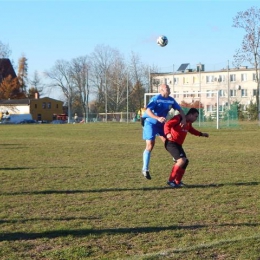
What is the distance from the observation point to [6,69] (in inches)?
3654

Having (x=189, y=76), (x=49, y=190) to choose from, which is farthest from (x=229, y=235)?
(x=189, y=76)

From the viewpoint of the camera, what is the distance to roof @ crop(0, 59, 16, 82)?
295 feet

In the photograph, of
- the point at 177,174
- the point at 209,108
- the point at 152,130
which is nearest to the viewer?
the point at 177,174

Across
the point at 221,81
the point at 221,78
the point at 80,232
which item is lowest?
the point at 80,232

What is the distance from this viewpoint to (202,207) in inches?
274

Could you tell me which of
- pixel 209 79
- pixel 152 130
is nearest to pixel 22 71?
pixel 209 79

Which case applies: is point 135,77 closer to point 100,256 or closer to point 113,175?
point 113,175

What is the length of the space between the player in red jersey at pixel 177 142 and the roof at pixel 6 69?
84.0 metres

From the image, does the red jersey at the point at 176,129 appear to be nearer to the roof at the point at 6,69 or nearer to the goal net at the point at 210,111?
the goal net at the point at 210,111

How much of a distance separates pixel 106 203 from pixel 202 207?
1.41 metres

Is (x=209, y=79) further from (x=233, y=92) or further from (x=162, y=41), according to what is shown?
(x=162, y=41)

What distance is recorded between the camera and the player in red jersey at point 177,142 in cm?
885

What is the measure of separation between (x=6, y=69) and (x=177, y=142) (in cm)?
8790

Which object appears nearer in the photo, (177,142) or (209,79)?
(177,142)
